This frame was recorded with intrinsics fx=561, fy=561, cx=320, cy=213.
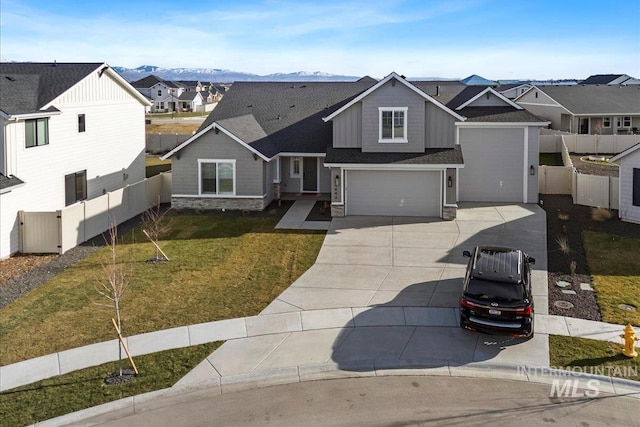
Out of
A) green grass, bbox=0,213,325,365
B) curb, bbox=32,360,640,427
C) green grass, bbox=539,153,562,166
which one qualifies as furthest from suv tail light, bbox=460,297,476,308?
green grass, bbox=539,153,562,166

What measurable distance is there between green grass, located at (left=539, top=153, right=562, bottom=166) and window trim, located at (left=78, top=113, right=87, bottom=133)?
104 ft

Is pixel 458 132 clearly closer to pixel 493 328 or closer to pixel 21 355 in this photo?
pixel 493 328

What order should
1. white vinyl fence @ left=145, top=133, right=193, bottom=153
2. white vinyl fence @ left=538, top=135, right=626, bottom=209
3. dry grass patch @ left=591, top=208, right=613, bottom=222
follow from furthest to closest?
white vinyl fence @ left=145, top=133, right=193, bottom=153, white vinyl fence @ left=538, top=135, right=626, bottom=209, dry grass patch @ left=591, top=208, right=613, bottom=222

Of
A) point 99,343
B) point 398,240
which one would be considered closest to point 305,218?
point 398,240

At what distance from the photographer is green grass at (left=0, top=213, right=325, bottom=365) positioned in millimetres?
14750

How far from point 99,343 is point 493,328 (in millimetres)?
9742

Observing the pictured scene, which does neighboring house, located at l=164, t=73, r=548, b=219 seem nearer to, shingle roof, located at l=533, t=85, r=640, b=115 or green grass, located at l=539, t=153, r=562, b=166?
green grass, located at l=539, t=153, r=562, b=166

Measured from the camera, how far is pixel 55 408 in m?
11.3

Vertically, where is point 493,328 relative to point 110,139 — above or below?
below

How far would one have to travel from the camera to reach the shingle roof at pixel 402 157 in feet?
86.9

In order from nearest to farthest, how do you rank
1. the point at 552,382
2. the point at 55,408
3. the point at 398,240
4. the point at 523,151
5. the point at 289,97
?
1. the point at 55,408
2. the point at 552,382
3. the point at 398,240
4. the point at 523,151
5. the point at 289,97

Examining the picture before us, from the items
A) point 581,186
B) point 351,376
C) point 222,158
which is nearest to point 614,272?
point 351,376

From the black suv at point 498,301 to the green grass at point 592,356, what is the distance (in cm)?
80

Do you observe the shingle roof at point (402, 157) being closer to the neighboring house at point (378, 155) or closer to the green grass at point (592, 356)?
the neighboring house at point (378, 155)
